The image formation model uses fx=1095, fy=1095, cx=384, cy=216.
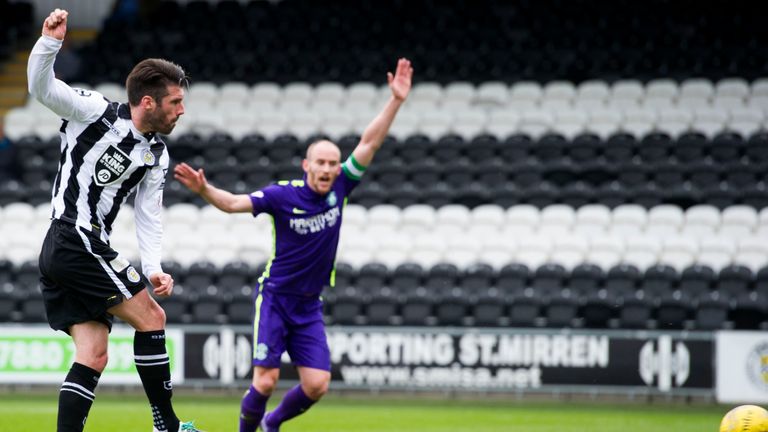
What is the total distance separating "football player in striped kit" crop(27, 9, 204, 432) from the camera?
19.2 feet

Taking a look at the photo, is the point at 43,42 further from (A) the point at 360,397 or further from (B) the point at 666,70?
(B) the point at 666,70

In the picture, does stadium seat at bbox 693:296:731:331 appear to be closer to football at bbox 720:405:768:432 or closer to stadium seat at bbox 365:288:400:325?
stadium seat at bbox 365:288:400:325

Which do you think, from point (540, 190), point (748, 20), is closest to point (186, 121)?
point (540, 190)

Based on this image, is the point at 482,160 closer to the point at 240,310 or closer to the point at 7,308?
the point at 240,310

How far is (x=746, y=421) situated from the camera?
680 cm

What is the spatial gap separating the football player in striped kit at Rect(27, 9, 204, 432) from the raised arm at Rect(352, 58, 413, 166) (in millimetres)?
1488

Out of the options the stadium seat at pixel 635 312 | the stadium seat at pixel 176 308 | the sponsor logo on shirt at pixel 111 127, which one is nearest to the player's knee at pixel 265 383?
the sponsor logo on shirt at pixel 111 127

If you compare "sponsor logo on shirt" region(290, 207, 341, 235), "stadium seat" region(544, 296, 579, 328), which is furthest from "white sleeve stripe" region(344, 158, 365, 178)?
"stadium seat" region(544, 296, 579, 328)

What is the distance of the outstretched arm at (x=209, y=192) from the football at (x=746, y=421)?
131 inches

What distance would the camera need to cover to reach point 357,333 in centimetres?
1337

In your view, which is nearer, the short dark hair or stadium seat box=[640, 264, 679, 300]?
the short dark hair

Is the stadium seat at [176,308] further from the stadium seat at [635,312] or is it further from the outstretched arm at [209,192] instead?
the outstretched arm at [209,192]

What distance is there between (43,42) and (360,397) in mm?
8804

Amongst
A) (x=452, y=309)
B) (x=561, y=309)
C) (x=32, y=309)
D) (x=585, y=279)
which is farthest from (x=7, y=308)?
(x=585, y=279)
